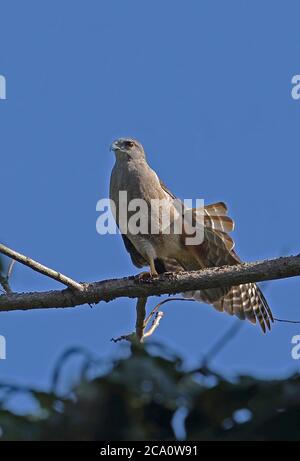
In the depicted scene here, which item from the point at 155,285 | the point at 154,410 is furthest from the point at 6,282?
the point at 154,410

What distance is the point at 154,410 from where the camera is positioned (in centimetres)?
115

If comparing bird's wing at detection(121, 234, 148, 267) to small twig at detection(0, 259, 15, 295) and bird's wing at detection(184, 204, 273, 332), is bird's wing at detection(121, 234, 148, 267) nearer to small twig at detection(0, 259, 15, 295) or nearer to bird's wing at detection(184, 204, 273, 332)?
bird's wing at detection(184, 204, 273, 332)

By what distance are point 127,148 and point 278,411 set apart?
672cm

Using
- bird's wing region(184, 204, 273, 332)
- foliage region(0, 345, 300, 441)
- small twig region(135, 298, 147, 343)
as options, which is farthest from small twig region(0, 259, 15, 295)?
foliage region(0, 345, 300, 441)

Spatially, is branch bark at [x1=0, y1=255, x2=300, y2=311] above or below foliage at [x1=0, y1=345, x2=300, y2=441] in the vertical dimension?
above

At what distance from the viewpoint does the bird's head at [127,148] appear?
301 inches

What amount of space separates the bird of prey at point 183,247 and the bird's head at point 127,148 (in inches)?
8.8

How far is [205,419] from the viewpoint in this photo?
1.13 m

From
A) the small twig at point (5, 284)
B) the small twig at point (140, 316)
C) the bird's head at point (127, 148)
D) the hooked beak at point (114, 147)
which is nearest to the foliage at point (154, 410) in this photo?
the small twig at point (5, 284)

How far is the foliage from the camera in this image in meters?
1.12

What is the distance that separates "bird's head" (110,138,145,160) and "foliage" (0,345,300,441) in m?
6.53

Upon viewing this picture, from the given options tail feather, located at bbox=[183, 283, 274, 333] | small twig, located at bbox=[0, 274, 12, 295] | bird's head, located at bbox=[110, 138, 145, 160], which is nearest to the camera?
small twig, located at bbox=[0, 274, 12, 295]

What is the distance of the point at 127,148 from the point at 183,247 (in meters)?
1.32

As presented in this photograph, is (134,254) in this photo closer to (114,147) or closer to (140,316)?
(114,147)
